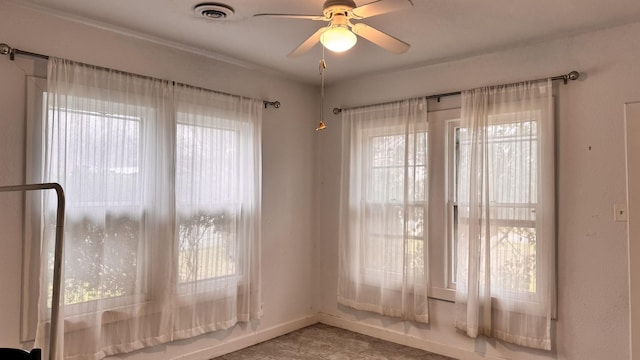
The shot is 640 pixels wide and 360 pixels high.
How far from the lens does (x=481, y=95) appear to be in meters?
3.51

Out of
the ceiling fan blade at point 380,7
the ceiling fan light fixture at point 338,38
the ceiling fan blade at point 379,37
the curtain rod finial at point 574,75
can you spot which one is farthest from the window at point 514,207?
the ceiling fan light fixture at point 338,38

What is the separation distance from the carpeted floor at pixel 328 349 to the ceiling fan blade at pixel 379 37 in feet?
8.44

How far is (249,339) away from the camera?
3973 millimetres

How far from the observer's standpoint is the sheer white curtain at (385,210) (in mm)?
3881

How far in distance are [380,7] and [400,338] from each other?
3.01m

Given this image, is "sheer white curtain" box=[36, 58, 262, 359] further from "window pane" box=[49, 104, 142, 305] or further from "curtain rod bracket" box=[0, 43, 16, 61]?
"curtain rod bracket" box=[0, 43, 16, 61]

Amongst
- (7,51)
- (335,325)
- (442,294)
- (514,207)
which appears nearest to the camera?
(7,51)

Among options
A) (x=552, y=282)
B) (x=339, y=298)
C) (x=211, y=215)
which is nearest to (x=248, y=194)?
(x=211, y=215)

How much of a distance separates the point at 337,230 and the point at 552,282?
206cm

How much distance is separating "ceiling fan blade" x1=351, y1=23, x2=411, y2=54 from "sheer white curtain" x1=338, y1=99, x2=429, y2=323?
4.83ft

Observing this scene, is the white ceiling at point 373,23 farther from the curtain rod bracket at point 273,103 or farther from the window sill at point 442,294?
the window sill at point 442,294

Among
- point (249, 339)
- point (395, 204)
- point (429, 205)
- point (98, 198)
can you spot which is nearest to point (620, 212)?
point (429, 205)

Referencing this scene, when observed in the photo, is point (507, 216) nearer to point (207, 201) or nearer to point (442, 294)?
point (442, 294)

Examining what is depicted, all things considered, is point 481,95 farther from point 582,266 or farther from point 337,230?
point 337,230
